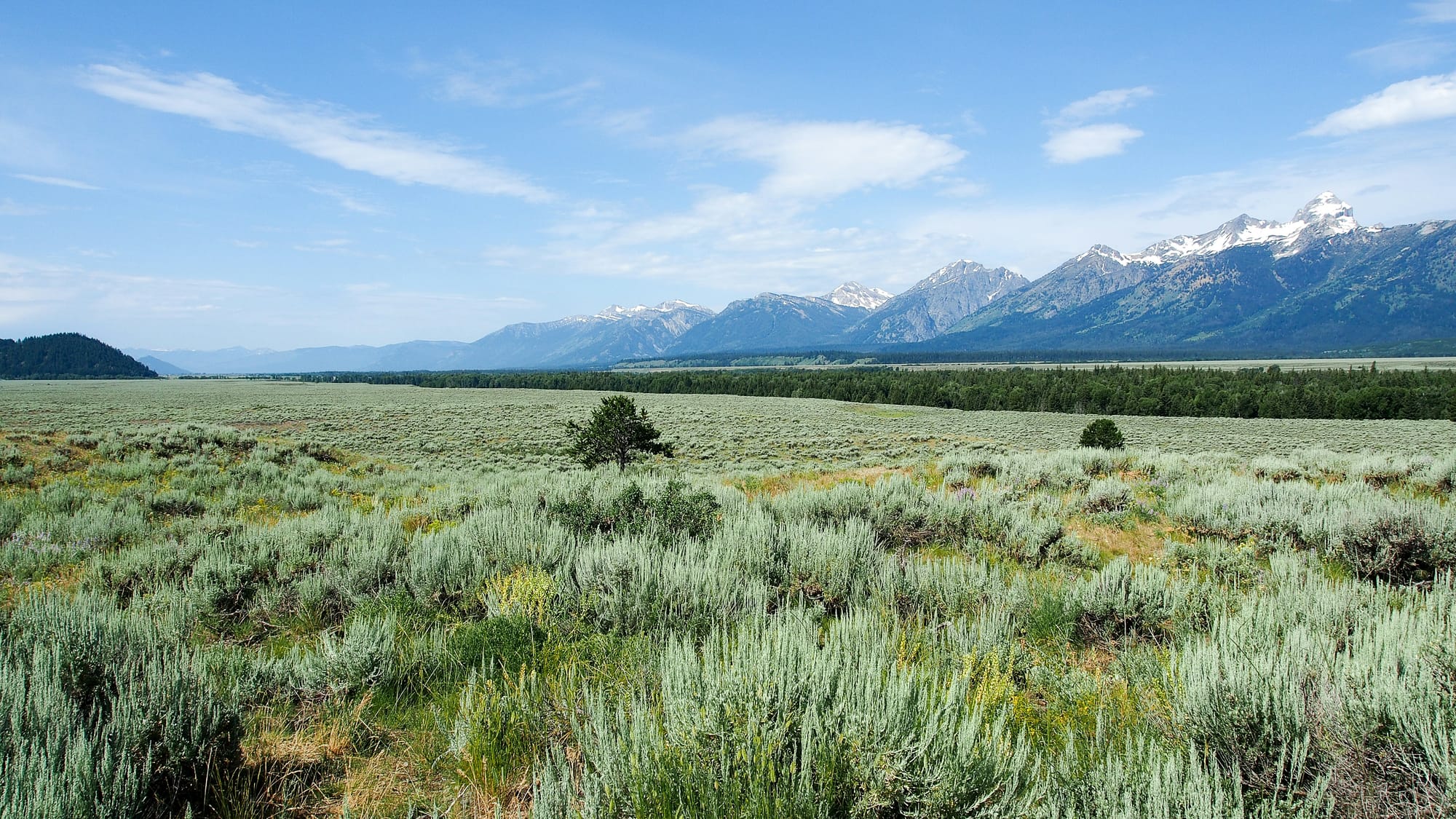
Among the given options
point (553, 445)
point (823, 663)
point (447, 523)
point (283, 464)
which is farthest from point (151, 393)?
point (823, 663)

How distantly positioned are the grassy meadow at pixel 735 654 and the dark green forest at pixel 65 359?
725ft

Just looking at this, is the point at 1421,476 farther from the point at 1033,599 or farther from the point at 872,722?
the point at 872,722

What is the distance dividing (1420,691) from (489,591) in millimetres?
4872

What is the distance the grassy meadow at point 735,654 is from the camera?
6.97 feet

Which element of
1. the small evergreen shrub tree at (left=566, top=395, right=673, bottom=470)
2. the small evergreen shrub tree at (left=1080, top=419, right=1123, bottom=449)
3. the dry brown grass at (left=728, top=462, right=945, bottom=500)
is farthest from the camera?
the small evergreen shrub tree at (left=1080, top=419, right=1123, bottom=449)

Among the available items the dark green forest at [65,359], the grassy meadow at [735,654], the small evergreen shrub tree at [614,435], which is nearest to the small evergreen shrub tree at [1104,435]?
the grassy meadow at [735,654]

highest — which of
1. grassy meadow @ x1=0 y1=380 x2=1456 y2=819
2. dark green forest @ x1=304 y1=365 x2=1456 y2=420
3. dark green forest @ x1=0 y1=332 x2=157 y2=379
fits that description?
dark green forest @ x1=0 y1=332 x2=157 y2=379

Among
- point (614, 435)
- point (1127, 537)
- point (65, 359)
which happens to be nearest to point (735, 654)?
point (1127, 537)

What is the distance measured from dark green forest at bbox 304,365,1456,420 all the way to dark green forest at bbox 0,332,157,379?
14233 cm

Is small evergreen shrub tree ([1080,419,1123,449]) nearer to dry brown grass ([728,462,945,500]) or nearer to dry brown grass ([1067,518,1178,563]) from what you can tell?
dry brown grass ([728,462,945,500])

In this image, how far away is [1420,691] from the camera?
2281 millimetres

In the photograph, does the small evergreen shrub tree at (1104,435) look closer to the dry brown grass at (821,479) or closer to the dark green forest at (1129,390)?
the dry brown grass at (821,479)

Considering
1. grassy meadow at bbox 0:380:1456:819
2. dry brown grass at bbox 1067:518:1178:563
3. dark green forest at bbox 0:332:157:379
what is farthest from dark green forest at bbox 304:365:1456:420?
dark green forest at bbox 0:332:157:379

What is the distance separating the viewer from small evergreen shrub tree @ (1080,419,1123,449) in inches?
1077
